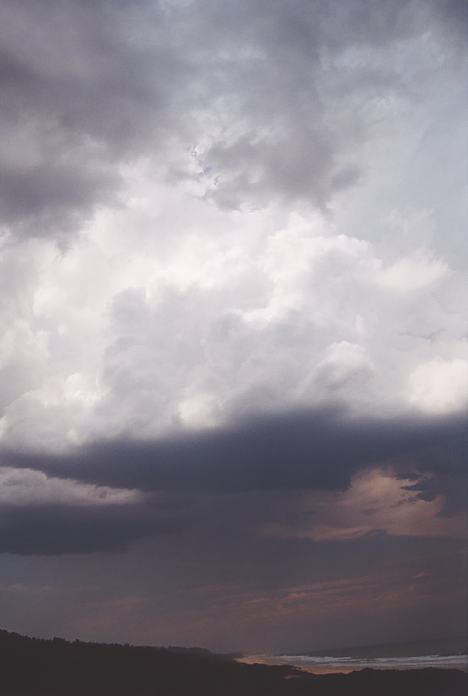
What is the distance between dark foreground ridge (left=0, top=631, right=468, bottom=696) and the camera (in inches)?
1198

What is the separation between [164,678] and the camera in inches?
1325

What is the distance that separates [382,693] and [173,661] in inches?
642

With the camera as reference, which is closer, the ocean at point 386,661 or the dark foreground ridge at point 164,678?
the dark foreground ridge at point 164,678

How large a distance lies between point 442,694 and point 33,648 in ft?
91.6

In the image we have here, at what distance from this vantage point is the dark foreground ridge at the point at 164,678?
3044 cm

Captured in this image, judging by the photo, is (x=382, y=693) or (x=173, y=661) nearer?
(x=382, y=693)

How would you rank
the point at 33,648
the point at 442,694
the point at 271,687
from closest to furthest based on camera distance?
1. the point at 442,694
2. the point at 271,687
3. the point at 33,648

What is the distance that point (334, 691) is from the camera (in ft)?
101

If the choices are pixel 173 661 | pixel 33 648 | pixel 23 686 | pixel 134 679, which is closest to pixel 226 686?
pixel 134 679

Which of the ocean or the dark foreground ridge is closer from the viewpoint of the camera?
the dark foreground ridge

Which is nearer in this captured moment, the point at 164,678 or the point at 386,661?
the point at 164,678

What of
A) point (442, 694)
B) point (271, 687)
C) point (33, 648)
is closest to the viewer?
point (442, 694)

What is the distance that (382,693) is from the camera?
30188mm

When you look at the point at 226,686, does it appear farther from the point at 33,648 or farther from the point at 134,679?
the point at 33,648
